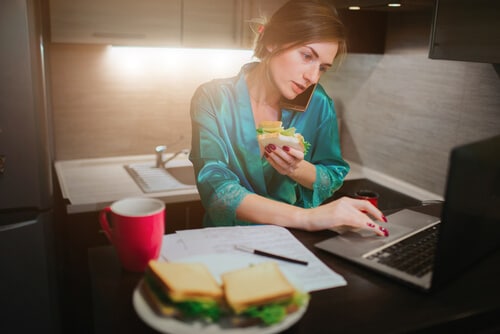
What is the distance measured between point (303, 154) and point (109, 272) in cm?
86

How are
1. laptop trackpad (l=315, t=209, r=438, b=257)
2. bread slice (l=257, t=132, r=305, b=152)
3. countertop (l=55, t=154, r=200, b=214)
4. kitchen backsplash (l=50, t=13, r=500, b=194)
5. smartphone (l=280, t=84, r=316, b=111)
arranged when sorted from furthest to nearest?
kitchen backsplash (l=50, t=13, r=500, b=194), countertop (l=55, t=154, r=200, b=214), smartphone (l=280, t=84, r=316, b=111), bread slice (l=257, t=132, r=305, b=152), laptop trackpad (l=315, t=209, r=438, b=257)

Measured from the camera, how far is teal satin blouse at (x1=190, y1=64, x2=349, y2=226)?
1517 mm

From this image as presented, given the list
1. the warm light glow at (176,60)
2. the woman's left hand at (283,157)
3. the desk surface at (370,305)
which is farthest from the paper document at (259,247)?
the warm light glow at (176,60)

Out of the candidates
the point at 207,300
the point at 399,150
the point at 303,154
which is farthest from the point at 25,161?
the point at 399,150

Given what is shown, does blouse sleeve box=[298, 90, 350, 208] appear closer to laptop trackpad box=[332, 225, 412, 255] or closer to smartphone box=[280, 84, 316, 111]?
smartphone box=[280, 84, 316, 111]

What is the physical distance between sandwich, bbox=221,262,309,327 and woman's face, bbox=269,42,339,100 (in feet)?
3.28

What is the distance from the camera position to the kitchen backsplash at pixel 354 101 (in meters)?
2.14

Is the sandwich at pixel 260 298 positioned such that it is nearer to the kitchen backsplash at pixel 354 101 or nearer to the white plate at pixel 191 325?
the white plate at pixel 191 325

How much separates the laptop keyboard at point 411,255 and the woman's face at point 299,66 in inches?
29.0

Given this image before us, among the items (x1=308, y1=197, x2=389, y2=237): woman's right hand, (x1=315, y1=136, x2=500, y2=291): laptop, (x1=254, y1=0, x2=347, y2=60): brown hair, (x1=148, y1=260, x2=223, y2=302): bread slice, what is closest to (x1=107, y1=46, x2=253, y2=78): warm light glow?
(x1=254, y1=0, x2=347, y2=60): brown hair

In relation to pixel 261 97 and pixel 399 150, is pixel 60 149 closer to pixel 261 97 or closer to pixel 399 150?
pixel 261 97

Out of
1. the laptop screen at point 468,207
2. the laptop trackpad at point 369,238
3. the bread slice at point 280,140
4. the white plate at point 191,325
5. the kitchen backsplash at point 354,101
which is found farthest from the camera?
the kitchen backsplash at point 354,101

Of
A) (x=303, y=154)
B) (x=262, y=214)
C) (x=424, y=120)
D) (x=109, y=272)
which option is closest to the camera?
(x=109, y=272)

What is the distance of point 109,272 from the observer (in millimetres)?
938
